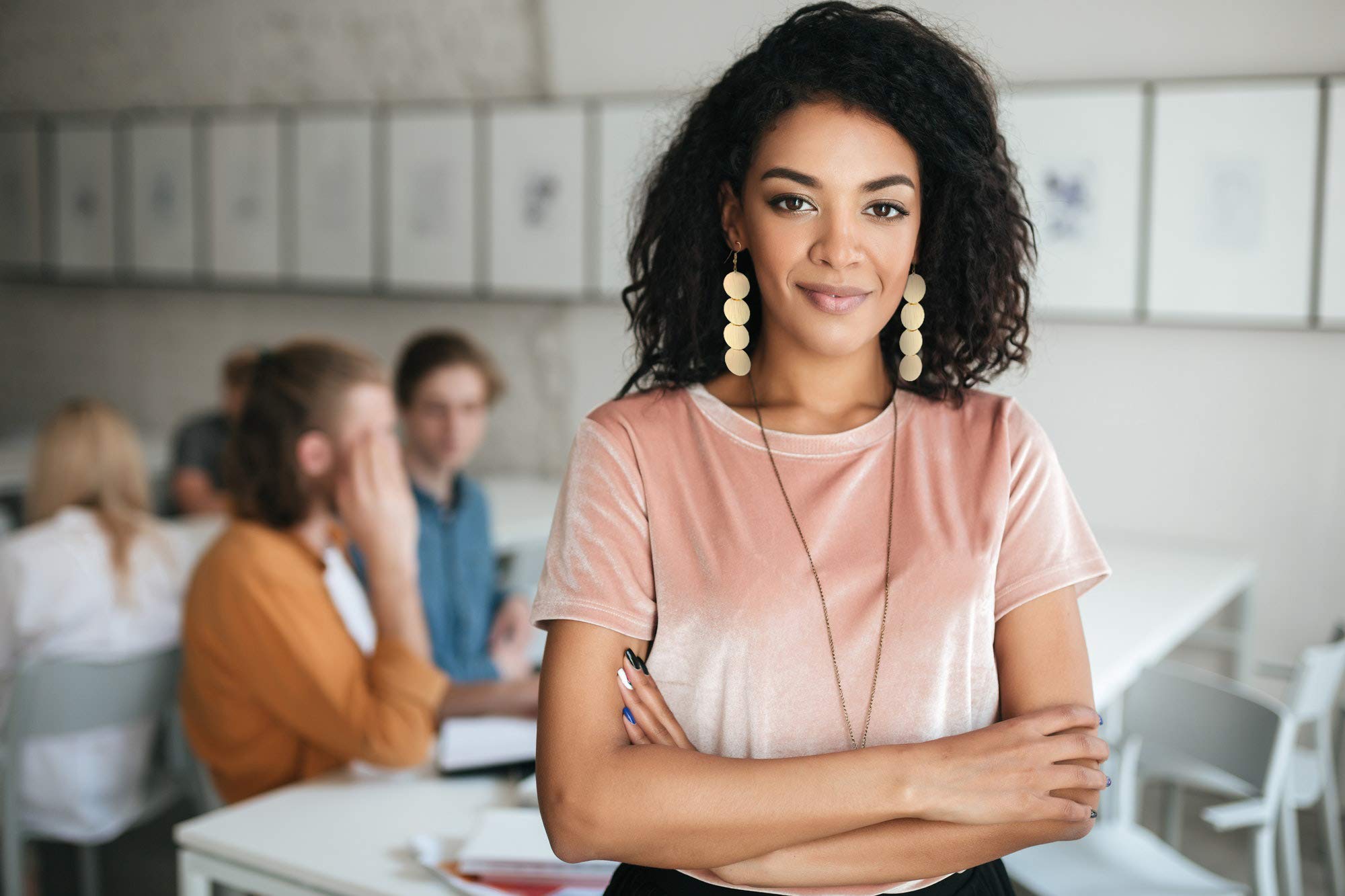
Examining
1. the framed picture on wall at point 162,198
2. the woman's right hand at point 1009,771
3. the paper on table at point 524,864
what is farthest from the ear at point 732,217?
the framed picture on wall at point 162,198

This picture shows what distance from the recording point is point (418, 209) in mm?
4918

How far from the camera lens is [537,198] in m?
4.66

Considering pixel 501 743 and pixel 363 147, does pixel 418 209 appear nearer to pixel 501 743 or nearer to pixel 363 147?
pixel 363 147

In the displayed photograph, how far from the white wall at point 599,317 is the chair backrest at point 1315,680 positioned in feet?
3.70

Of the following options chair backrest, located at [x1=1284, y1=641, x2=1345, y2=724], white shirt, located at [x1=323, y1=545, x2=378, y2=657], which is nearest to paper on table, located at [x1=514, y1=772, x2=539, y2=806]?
white shirt, located at [x1=323, y1=545, x2=378, y2=657]

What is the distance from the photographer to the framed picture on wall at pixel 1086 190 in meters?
3.72

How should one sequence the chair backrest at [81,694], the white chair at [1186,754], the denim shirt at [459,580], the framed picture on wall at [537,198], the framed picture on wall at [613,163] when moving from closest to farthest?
1. the white chair at [1186,754]
2. the chair backrest at [81,694]
3. the denim shirt at [459,580]
4. the framed picture on wall at [613,163]
5. the framed picture on wall at [537,198]

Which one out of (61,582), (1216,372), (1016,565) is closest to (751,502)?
(1016,565)

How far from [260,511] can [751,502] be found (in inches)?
47.2

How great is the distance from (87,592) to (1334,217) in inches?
134

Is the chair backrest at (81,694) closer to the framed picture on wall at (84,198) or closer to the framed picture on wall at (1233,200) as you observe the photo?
the framed picture on wall at (1233,200)

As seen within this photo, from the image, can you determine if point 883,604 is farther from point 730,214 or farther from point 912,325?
point 730,214

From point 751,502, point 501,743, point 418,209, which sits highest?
point 418,209

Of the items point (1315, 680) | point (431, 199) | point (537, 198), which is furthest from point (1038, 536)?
point (431, 199)
